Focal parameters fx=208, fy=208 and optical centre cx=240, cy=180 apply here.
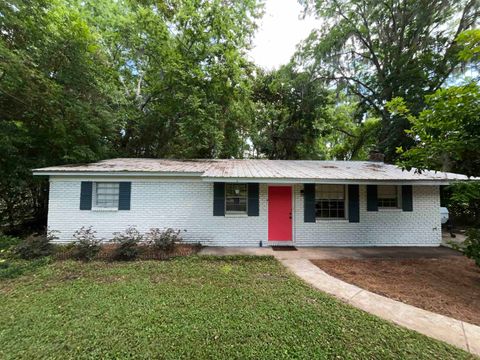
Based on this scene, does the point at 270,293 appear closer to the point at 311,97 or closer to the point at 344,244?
the point at 344,244

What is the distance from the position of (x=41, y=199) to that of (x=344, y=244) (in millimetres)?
14689

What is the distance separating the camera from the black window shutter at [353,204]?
793 cm

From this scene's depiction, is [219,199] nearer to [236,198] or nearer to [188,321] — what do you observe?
[236,198]

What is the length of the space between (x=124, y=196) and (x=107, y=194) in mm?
796

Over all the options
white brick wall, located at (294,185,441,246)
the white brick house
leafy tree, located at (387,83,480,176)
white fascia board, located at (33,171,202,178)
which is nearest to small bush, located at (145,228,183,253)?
A: the white brick house

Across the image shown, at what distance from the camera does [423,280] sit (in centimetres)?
504

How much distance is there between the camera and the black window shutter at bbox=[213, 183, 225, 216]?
7734 millimetres

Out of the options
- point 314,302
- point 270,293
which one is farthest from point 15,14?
point 314,302

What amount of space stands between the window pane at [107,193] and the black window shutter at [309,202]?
705 cm

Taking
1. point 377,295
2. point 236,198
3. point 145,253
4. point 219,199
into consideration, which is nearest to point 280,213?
point 236,198

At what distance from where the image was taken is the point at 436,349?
281 cm

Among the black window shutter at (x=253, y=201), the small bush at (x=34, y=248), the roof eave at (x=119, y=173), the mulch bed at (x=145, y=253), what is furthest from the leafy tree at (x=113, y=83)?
the black window shutter at (x=253, y=201)

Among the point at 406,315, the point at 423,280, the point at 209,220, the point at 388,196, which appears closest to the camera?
the point at 406,315

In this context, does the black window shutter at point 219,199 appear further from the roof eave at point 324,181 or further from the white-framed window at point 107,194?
the white-framed window at point 107,194
